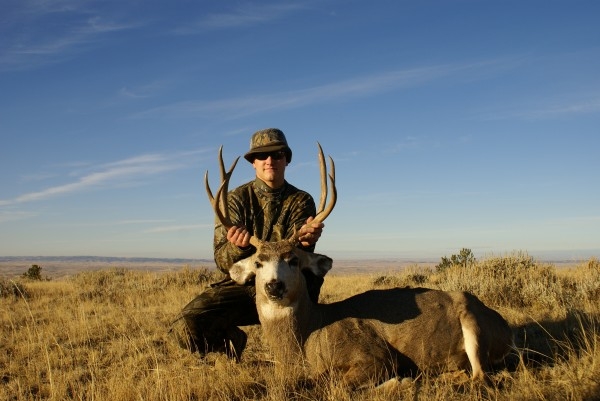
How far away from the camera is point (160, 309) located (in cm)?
917

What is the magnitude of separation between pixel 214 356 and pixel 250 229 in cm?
144

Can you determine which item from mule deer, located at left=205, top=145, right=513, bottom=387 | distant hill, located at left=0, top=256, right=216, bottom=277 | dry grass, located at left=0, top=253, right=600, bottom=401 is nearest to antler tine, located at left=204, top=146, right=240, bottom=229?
mule deer, located at left=205, top=145, right=513, bottom=387

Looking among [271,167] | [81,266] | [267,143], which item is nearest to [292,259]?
[271,167]

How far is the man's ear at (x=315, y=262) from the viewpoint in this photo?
4930 millimetres

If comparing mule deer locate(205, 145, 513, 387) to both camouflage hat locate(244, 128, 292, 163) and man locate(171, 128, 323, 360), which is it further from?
camouflage hat locate(244, 128, 292, 163)

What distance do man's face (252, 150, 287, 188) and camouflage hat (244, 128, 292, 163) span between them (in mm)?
74

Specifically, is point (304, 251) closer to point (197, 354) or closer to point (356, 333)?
point (356, 333)

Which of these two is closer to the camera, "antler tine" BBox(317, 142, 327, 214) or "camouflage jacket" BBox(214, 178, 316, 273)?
"antler tine" BBox(317, 142, 327, 214)

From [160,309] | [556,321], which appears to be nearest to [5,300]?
[160,309]

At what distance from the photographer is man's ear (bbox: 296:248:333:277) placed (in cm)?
493

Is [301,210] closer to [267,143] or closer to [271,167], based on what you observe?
[271,167]

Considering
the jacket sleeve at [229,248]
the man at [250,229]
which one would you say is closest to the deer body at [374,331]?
the jacket sleeve at [229,248]

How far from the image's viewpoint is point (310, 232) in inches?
192

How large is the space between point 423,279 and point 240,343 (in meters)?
6.28
